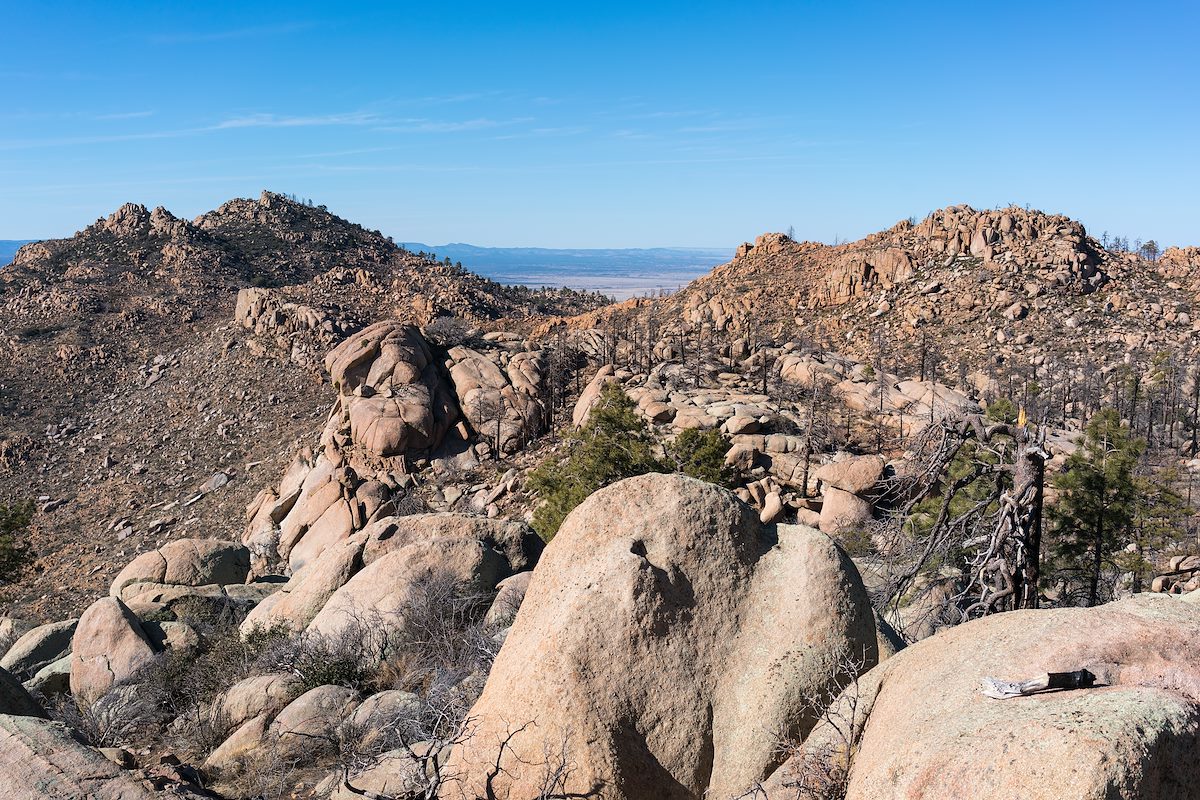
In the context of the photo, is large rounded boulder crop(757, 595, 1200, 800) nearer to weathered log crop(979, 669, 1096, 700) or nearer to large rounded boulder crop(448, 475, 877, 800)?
weathered log crop(979, 669, 1096, 700)

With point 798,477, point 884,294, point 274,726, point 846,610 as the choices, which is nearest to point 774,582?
point 846,610

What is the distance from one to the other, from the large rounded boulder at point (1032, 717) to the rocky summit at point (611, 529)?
24 mm

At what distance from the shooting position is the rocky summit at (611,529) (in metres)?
5.76

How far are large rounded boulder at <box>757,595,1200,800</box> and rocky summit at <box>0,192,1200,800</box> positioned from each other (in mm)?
24

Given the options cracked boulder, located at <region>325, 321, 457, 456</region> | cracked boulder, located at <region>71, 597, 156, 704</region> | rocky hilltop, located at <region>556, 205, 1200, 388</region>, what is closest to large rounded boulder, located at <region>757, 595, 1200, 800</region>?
cracked boulder, located at <region>71, 597, 156, 704</region>

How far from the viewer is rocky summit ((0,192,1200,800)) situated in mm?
5762

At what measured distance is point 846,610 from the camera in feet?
23.0

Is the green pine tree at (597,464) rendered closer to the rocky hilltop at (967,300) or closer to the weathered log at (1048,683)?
the weathered log at (1048,683)

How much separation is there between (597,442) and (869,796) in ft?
67.0

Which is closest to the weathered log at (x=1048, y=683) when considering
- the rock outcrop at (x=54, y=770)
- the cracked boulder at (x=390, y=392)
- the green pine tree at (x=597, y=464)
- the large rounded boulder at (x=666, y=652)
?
the large rounded boulder at (x=666, y=652)

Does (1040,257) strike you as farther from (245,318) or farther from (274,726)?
(274,726)

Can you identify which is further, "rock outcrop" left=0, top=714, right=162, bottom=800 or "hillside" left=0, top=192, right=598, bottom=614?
"hillside" left=0, top=192, right=598, bottom=614

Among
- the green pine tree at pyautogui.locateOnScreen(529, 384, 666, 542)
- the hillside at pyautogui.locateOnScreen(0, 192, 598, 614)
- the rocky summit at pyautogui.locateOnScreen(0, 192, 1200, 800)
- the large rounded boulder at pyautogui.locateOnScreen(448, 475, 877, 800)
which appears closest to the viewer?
the rocky summit at pyautogui.locateOnScreen(0, 192, 1200, 800)

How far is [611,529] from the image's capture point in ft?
23.6
